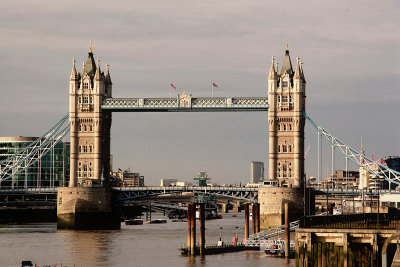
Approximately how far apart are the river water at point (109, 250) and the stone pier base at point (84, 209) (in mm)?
5429

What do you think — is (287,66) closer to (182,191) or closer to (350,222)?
(182,191)

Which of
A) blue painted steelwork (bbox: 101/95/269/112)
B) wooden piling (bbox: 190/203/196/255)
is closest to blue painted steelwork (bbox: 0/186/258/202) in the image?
blue painted steelwork (bbox: 101/95/269/112)

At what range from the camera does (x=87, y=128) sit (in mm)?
175500

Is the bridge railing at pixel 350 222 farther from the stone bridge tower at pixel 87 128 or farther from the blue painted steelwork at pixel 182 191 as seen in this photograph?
the stone bridge tower at pixel 87 128

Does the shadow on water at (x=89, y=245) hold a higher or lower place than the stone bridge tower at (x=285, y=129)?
lower

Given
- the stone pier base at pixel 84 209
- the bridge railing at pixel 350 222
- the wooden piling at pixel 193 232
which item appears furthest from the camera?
the stone pier base at pixel 84 209

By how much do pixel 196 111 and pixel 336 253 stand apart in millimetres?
98695

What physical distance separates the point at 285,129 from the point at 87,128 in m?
35.8

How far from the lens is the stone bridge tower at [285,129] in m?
167

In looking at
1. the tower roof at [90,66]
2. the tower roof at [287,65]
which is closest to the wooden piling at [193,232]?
the tower roof at [287,65]

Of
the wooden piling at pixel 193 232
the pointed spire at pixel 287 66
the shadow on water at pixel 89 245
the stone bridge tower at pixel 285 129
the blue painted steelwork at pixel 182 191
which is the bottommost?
the shadow on water at pixel 89 245

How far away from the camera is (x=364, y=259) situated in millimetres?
73562

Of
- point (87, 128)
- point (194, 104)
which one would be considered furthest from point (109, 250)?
point (87, 128)

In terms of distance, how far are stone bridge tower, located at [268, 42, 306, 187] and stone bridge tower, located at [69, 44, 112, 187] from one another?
101 feet
